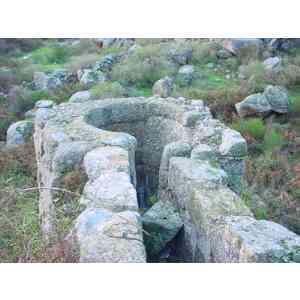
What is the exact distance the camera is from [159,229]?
218 inches

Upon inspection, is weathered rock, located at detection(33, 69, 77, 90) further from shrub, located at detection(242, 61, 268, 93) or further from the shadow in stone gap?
the shadow in stone gap

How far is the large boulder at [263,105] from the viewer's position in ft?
42.9

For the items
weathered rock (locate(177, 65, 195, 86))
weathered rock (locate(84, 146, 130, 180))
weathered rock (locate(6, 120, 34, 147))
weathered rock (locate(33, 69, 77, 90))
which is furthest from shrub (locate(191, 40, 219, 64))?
weathered rock (locate(84, 146, 130, 180))

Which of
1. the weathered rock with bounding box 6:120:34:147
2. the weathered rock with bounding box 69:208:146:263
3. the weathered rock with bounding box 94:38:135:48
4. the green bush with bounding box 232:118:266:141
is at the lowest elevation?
the weathered rock with bounding box 6:120:34:147

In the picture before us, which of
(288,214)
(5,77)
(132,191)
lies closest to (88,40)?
(5,77)

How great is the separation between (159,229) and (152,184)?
7.99 feet

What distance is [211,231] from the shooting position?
15.5 ft

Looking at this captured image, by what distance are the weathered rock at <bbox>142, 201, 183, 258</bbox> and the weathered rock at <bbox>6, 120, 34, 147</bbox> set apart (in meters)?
6.52

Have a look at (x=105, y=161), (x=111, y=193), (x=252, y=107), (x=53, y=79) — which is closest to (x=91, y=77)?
(x=53, y=79)

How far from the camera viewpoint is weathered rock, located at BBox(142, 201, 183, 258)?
5.49 m

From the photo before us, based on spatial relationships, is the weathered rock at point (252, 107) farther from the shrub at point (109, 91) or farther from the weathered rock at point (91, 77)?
the weathered rock at point (91, 77)

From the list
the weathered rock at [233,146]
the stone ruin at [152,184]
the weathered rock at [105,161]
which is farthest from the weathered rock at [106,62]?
the weathered rock at [105,161]

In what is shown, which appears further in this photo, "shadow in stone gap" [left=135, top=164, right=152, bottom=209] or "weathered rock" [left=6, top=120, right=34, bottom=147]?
"weathered rock" [left=6, top=120, right=34, bottom=147]

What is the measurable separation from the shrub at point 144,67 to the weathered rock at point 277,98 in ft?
10.5
